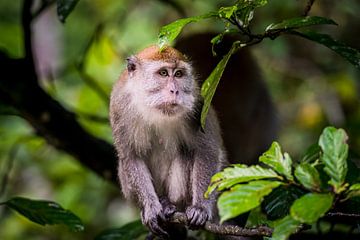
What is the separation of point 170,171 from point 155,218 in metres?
0.37

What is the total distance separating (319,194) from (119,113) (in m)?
2.04

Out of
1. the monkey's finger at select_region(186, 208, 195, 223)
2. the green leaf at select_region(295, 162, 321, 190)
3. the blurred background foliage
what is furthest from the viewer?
the blurred background foliage

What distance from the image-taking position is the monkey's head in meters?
3.43

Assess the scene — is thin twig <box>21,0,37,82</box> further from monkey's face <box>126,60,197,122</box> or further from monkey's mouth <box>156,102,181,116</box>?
monkey's mouth <box>156,102,181,116</box>

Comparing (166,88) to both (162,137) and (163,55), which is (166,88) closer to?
(163,55)

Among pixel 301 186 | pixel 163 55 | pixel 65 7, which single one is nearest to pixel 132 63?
pixel 163 55

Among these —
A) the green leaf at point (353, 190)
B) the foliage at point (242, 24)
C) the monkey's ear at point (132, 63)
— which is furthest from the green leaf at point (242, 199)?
the monkey's ear at point (132, 63)

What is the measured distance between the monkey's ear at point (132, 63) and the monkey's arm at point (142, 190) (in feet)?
1.68

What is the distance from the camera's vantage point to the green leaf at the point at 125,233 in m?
3.78

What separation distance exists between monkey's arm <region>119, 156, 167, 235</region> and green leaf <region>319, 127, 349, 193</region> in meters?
1.57

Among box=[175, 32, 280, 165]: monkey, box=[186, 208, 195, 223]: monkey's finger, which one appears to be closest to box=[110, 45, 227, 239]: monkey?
box=[186, 208, 195, 223]: monkey's finger

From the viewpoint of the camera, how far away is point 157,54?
3.55 m

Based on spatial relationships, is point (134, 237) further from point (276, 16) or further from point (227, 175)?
point (276, 16)

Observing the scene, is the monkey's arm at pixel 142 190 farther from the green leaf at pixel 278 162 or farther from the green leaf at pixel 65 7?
the green leaf at pixel 278 162
